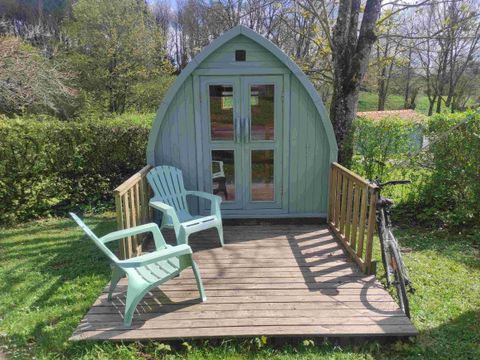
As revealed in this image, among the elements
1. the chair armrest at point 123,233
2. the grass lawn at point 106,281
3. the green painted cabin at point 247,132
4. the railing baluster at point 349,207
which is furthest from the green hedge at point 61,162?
the railing baluster at point 349,207

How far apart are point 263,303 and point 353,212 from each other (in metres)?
1.41

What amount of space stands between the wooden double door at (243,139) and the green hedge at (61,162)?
226 cm

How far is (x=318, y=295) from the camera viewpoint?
3.09 m

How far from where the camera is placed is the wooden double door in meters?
4.60

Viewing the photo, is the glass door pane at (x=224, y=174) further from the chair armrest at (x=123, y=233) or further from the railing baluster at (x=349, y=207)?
the chair armrest at (x=123, y=233)

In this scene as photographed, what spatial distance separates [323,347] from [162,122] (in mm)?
3421

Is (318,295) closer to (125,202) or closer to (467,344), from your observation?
(467,344)

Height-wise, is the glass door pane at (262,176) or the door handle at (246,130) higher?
Result: the door handle at (246,130)

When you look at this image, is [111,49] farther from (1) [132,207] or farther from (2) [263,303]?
(2) [263,303]

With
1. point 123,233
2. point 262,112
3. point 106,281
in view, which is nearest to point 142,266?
point 123,233

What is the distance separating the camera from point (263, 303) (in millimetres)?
2986

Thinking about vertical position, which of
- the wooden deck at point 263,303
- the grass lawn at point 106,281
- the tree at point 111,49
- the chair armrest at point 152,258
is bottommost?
the grass lawn at point 106,281

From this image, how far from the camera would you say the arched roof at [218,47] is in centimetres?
435

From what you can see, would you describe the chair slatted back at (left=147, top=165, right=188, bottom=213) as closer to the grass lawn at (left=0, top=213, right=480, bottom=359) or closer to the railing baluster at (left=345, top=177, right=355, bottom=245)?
the grass lawn at (left=0, top=213, right=480, bottom=359)
